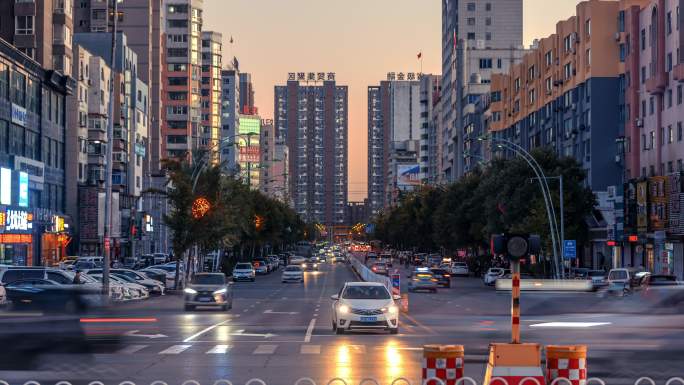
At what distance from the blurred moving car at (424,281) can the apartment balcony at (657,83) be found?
26.1 meters

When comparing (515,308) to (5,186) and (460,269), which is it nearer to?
(5,186)

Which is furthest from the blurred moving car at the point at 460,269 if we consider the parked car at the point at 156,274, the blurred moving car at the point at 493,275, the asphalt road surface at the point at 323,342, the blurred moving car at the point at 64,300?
the blurred moving car at the point at 64,300

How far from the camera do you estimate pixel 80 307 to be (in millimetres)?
24438

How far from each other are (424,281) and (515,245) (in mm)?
51103

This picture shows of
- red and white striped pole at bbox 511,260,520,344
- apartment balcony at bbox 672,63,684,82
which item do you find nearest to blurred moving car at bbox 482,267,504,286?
apartment balcony at bbox 672,63,684,82

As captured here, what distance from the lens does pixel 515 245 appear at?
55.9ft

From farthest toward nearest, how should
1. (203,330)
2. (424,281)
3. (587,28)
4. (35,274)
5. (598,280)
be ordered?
(587,28)
(424,281)
(598,280)
(35,274)
(203,330)

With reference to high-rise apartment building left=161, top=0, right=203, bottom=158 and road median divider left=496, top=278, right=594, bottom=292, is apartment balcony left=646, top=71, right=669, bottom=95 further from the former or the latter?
high-rise apartment building left=161, top=0, right=203, bottom=158

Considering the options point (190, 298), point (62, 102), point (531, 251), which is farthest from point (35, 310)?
point (62, 102)

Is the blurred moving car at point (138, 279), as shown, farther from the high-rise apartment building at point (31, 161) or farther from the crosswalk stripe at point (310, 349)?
the crosswalk stripe at point (310, 349)

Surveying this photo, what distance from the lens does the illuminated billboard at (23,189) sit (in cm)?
7919

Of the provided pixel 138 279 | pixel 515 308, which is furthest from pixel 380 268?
pixel 515 308

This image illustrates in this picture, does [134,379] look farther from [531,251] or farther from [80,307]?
[531,251]

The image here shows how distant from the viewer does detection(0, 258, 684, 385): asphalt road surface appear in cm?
2048
